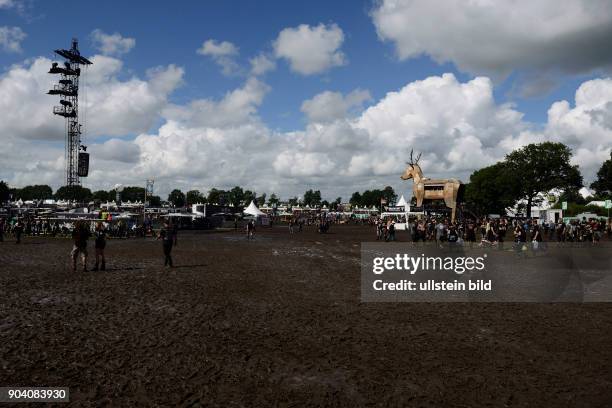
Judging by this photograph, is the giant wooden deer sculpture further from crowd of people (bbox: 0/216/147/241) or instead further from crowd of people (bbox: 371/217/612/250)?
crowd of people (bbox: 0/216/147/241)

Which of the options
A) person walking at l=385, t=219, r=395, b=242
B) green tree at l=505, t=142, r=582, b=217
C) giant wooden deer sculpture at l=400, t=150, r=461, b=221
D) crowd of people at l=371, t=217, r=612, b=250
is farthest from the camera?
green tree at l=505, t=142, r=582, b=217

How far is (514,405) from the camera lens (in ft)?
16.7

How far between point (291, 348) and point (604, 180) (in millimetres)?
79457

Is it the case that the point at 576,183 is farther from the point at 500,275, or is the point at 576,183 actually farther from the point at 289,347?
the point at 289,347

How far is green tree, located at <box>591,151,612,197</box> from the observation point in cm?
6719

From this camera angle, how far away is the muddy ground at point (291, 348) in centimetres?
540

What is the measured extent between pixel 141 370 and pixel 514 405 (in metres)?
5.18

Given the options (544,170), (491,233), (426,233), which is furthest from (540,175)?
(491,233)

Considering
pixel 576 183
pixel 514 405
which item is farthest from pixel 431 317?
pixel 576 183

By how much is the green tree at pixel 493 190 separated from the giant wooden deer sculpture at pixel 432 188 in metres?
22.4

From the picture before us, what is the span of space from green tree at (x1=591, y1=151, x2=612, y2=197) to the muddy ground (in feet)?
233

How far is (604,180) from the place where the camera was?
6819 cm

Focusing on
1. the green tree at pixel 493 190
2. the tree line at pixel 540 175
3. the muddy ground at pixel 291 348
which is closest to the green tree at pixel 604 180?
the tree line at pixel 540 175

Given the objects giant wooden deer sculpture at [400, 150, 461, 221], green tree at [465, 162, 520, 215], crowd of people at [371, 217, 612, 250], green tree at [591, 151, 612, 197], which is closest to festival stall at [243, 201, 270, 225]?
giant wooden deer sculpture at [400, 150, 461, 221]
